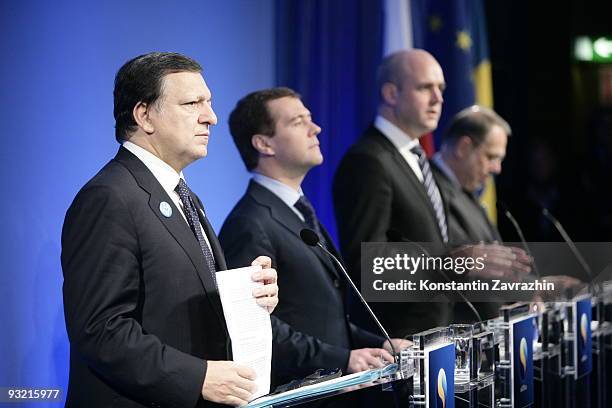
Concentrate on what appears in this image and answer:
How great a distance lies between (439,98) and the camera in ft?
15.5

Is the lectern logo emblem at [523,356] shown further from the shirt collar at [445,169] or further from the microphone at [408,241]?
the shirt collar at [445,169]

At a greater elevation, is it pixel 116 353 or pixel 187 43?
pixel 187 43

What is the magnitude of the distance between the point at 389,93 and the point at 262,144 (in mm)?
972

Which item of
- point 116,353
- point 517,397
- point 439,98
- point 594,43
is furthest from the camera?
point 594,43

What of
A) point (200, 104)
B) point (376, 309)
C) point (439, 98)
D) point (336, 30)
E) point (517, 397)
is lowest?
point (517, 397)

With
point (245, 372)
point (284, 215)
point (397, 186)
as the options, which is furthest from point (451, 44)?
point (245, 372)

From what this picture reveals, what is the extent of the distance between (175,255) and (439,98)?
84.6 inches

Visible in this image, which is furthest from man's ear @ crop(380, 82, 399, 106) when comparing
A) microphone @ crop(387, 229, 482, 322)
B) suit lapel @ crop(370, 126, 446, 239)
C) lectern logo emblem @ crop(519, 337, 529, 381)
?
lectern logo emblem @ crop(519, 337, 529, 381)

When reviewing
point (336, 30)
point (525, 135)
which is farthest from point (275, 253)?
point (525, 135)

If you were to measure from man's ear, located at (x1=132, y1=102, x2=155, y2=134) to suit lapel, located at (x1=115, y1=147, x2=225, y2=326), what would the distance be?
0.09 m

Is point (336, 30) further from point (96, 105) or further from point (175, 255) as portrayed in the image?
point (175, 255)

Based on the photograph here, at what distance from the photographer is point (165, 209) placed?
2.93m

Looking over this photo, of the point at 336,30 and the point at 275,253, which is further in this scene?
the point at 336,30

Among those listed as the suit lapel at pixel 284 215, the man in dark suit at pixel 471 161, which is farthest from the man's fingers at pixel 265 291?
the man in dark suit at pixel 471 161
